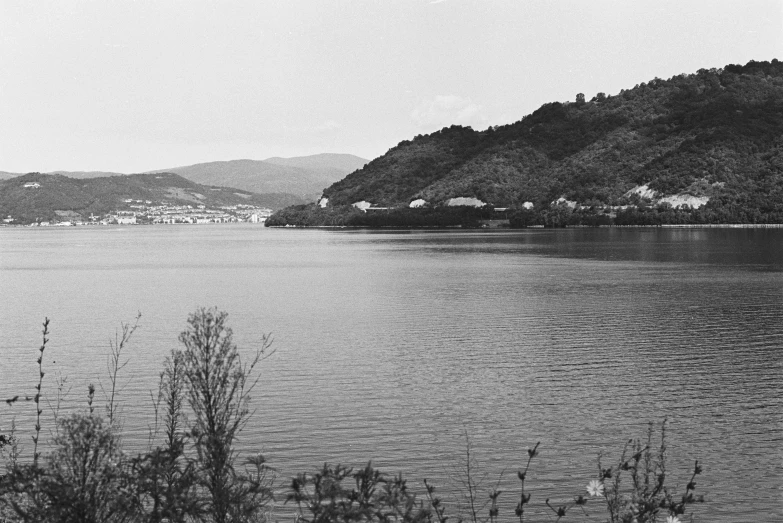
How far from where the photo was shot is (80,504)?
632 centimetres

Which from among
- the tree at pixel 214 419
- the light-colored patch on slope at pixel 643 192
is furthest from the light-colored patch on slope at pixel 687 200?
the tree at pixel 214 419

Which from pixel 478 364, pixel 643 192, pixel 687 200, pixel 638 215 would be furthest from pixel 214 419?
pixel 643 192

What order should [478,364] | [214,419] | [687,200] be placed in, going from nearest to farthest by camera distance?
1. [214,419]
2. [478,364]
3. [687,200]

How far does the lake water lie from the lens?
17.9 metres

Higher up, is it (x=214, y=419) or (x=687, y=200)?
(x=687, y=200)

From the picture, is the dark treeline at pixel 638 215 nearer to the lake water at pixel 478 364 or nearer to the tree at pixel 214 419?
the lake water at pixel 478 364

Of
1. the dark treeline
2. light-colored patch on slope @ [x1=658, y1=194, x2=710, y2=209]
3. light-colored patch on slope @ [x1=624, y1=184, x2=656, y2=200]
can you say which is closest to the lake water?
the dark treeline

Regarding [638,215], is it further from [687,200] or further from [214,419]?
[214,419]

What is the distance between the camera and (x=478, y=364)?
93.4ft

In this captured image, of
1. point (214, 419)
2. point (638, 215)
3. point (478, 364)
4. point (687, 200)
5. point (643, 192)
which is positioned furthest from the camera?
point (643, 192)

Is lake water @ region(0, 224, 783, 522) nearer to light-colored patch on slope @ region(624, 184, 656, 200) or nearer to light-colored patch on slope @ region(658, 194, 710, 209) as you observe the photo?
light-colored patch on slope @ region(658, 194, 710, 209)

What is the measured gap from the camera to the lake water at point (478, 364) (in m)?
17.9

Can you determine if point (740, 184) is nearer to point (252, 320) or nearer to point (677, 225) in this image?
point (677, 225)

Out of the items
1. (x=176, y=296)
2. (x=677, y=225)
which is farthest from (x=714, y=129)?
(x=176, y=296)
